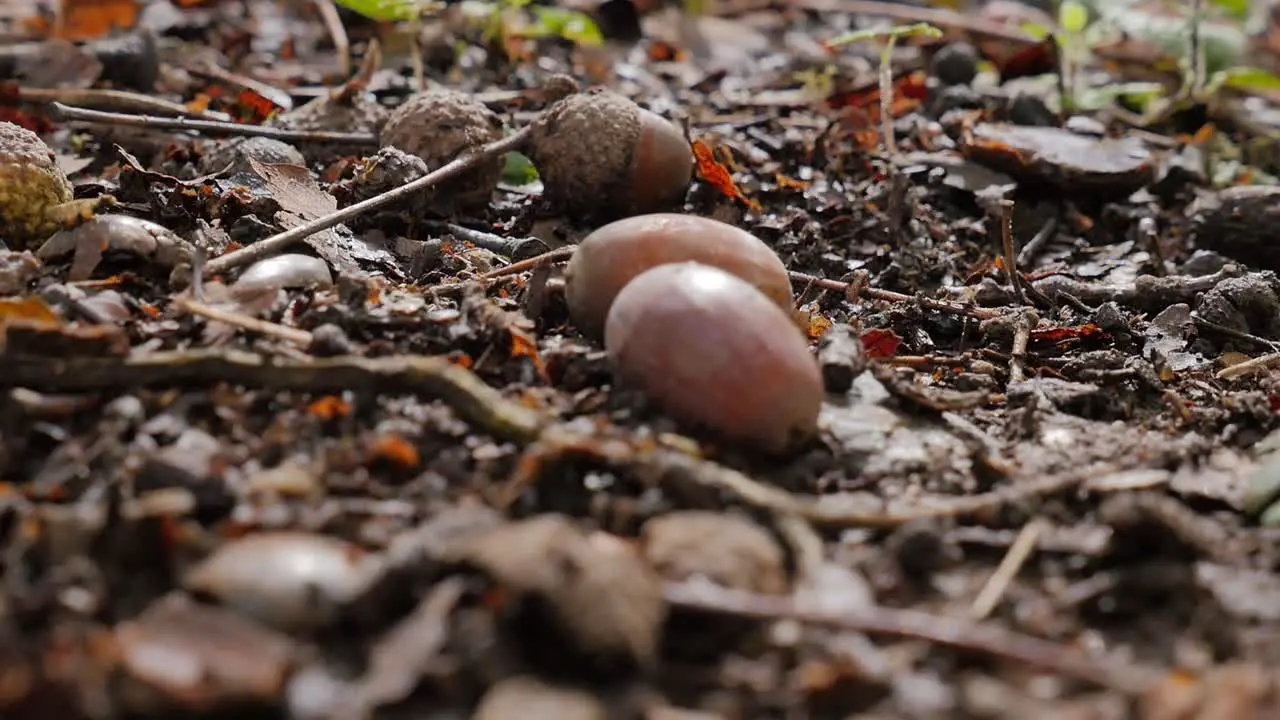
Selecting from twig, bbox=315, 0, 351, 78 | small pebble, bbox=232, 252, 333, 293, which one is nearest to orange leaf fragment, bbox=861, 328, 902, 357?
small pebble, bbox=232, 252, 333, 293

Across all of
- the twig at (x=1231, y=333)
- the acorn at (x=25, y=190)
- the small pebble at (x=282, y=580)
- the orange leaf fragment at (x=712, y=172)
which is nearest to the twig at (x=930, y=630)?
the small pebble at (x=282, y=580)

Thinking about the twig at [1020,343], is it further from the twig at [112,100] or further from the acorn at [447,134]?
the twig at [112,100]

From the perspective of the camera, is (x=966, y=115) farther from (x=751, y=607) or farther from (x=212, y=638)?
(x=212, y=638)

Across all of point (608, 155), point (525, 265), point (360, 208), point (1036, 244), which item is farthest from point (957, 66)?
point (360, 208)

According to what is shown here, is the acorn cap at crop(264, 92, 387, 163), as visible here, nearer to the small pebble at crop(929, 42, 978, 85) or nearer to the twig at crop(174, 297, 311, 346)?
the twig at crop(174, 297, 311, 346)

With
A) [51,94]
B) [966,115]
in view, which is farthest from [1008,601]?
[51,94]

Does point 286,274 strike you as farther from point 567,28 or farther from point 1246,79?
point 1246,79
